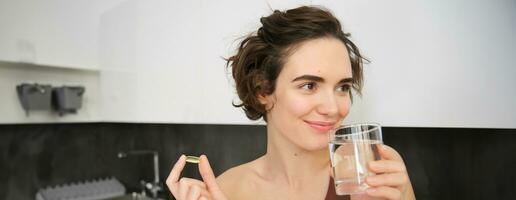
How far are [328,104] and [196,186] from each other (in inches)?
12.1

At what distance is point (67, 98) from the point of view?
1.85 meters

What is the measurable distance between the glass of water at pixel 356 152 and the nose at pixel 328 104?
6.5 inches

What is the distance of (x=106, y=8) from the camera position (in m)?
1.89

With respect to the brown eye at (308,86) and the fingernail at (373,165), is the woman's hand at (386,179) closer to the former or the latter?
the fingernail at (373,165)

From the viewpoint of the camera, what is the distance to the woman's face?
757mm

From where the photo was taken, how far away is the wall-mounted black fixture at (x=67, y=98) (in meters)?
1.85

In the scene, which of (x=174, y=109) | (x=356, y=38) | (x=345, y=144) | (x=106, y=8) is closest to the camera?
(x=345, y=144)

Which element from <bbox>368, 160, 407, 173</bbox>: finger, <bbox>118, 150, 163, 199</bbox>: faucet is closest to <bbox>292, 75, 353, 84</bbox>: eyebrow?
<bbox>368, 160, 407, 173</bbox>: finger

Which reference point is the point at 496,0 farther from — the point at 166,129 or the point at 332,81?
the point at 166,129

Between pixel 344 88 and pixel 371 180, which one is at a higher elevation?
pixel 344 88

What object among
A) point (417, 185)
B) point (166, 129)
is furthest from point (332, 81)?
point (166, 129)

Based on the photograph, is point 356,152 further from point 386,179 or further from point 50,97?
point 50,97

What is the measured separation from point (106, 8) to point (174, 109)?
2.82 feet

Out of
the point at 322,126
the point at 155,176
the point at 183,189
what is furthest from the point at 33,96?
the point at 322,126
